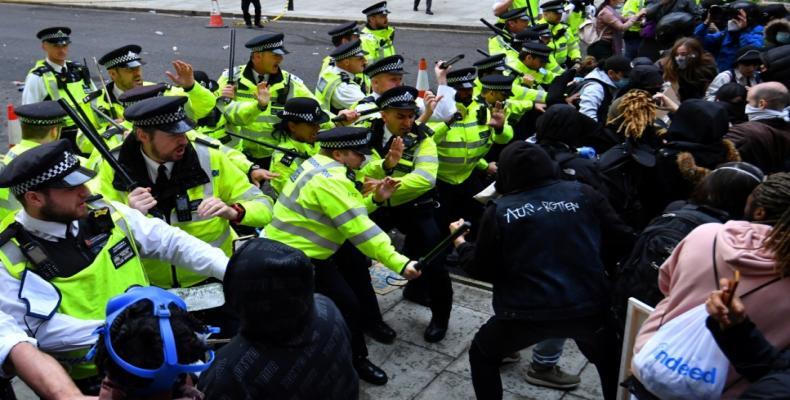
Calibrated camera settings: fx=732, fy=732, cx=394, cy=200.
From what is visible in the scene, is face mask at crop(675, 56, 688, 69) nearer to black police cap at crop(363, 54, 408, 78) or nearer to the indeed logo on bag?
black police cap at crop(363, 54, 408, 78)

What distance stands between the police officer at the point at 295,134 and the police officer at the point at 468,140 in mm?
1151

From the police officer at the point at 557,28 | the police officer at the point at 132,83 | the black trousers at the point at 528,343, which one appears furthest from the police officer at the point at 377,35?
the black trousers at the point at 528,343

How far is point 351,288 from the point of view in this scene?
5.13 meters

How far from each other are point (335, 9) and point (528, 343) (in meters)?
18.0

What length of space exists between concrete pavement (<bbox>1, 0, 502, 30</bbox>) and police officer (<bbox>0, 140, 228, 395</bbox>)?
1485 centimetres

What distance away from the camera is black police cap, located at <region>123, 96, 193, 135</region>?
4141mm

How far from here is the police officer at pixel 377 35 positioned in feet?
31.2

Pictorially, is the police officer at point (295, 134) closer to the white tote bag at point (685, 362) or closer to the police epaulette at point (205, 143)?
the police epaulette at point (205, 143)

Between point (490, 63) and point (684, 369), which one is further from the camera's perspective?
point (490, 63)

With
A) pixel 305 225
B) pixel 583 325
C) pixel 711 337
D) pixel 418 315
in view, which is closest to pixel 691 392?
pixel 711 337

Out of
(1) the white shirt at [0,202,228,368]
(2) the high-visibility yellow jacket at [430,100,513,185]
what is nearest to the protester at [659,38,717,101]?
(2) the high-visibility yellow jacket at [430,100,513,185]

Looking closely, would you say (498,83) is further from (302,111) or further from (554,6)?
(554,6)

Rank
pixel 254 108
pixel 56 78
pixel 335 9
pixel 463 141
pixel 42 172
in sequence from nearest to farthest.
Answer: pixel 42 172
pixel 463 141
pixel 254 108
pixel 56 78
pixel 335 9

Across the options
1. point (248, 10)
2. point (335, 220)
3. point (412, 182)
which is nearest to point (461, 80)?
point (412, 182)
